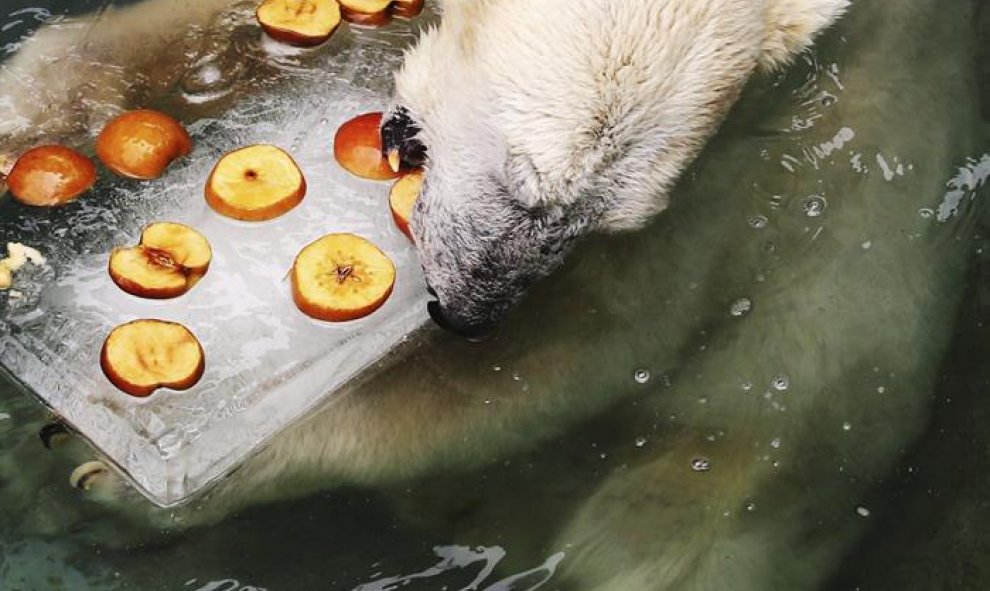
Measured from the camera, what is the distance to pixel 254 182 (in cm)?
280

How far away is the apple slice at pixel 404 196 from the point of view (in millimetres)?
2807

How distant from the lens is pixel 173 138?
9.45 feet

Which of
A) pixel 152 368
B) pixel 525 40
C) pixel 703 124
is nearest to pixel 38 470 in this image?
pixel 152 368

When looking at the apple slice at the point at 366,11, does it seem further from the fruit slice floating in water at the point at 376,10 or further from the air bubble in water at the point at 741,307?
the air bubble in water at the point at 741,307

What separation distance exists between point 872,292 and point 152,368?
1.59 meters

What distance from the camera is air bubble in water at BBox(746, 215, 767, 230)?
2.93m

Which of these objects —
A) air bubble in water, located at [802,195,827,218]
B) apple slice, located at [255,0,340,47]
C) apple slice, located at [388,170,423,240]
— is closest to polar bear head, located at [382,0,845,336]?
apple slice, located at [388,170,423,240]

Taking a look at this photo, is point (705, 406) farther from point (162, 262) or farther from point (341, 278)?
point (162, 262)

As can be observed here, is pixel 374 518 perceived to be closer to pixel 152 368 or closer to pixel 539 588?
pixel 539 588

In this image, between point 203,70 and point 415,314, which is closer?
point 415,314

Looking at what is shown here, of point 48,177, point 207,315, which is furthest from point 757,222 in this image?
point 48,177

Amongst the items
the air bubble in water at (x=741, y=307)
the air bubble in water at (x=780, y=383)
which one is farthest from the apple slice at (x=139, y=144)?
the air bubble in water at (x=780, y=383)

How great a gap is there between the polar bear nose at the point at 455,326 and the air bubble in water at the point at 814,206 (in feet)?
2.86

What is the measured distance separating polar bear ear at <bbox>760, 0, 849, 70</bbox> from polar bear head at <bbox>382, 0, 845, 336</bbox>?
37 mm
